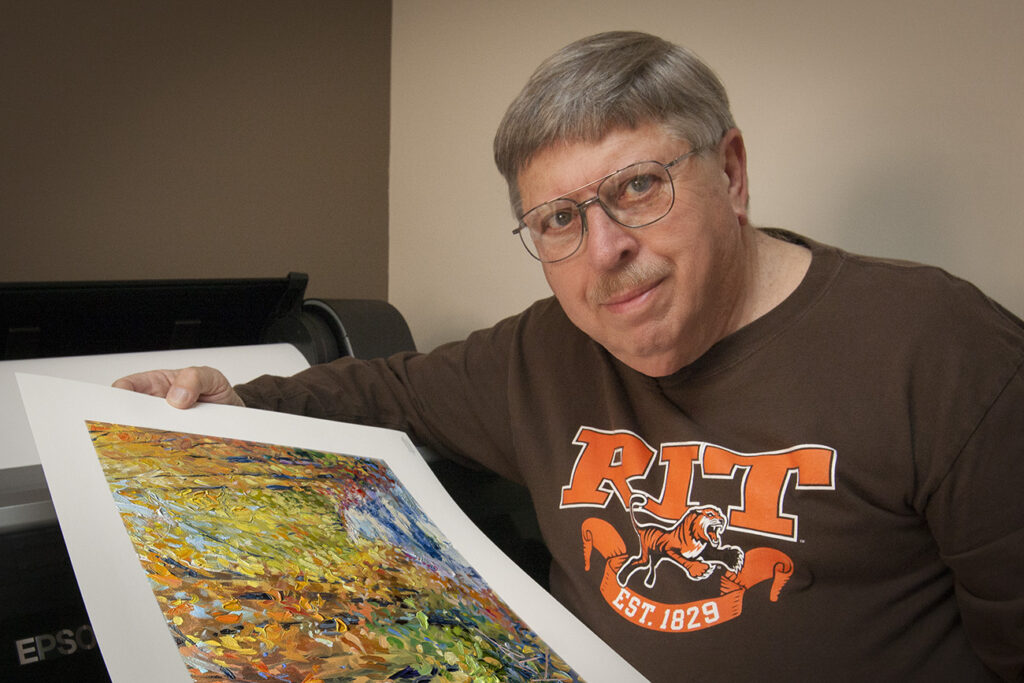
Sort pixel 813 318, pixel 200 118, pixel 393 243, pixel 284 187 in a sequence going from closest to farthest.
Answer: pixel 813 318 < pixel 200 118 < pixel 284 187 < pixel 393 243

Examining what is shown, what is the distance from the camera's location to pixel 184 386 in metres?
0.85

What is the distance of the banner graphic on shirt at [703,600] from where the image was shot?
0.73 m

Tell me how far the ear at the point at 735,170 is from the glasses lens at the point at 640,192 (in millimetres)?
88

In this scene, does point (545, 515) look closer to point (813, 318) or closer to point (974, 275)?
point (813, 318)

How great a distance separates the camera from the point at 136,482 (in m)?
0.67

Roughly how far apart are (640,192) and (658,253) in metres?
0.06

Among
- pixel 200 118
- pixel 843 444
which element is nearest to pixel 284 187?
pixel 200 118

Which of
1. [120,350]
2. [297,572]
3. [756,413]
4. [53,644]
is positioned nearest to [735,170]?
[756,413]

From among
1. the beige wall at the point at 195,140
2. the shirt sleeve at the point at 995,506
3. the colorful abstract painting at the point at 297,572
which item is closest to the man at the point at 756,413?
the shirt sleeve at the point at 995,506

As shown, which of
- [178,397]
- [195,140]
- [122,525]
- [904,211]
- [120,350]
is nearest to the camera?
[122,525]

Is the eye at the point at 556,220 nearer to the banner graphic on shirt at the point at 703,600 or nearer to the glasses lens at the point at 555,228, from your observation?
the glasses lens at the point at 555,228

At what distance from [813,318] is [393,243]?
1.26 m

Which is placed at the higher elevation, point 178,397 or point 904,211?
point 904,211

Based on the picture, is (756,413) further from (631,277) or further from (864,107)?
(864,107)
